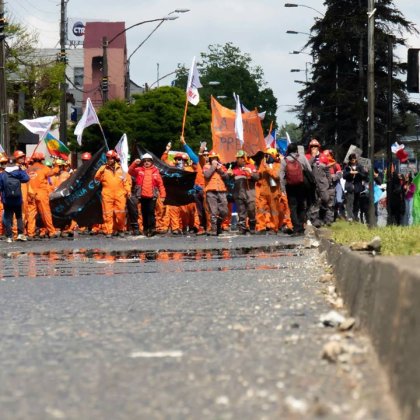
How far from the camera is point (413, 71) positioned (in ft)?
56.5

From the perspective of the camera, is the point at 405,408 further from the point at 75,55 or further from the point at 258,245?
the point at 75,55

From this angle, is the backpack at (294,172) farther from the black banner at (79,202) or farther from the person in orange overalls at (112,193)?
the black banner at (79,202)

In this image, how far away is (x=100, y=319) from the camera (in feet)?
27.3

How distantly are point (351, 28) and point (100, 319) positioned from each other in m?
65.4

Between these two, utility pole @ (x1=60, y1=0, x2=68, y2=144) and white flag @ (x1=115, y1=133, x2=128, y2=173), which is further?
utility pole @ (x1=60, y1=0, x2=68, y2=144)

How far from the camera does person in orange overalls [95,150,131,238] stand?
29797mm

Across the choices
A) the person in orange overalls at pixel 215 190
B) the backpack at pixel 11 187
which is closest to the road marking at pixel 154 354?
the backpack at pixel 11 187

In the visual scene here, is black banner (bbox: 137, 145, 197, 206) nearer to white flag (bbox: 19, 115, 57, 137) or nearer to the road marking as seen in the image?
white flag (bbox: 19, 115, 57, 137)

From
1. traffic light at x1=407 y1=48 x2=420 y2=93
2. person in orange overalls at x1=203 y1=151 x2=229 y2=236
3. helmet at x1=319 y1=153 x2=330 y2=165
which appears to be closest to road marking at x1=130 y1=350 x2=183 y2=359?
traffic light at x1=407 y1=48 x2=420 y2=93

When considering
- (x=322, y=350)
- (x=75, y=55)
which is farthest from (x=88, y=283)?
(x=75, y=55)

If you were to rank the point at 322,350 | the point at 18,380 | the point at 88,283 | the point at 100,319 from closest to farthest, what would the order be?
the point at 18,380 → the point at 322,350 → the point at 100,319 → the point at 88,283

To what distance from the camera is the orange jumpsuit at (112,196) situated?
97.8 feet

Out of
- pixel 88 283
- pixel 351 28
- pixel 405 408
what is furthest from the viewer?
pixel 351 28

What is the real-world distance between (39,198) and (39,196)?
0.09 m
